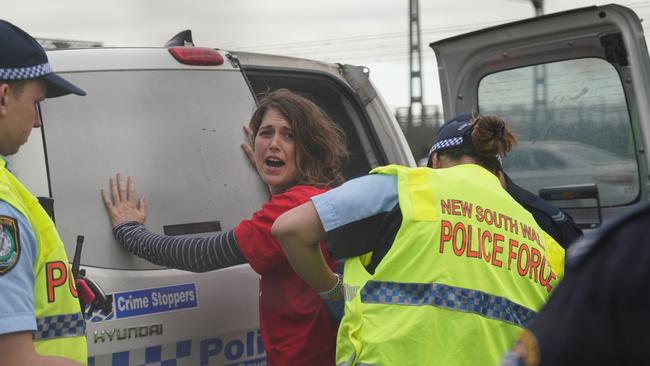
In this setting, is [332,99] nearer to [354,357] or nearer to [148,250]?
[148,250]

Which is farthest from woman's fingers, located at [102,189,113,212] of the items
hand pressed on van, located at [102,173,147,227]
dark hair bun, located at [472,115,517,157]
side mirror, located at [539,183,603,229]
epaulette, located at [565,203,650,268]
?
side mirror, located at [539,183,603,229]

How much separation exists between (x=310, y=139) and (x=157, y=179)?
0.54 meters

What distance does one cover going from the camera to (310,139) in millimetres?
3104

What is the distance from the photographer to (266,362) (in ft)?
10.1

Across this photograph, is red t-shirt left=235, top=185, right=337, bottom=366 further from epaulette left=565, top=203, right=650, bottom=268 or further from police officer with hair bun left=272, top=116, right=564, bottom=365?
epaulette left=565, top=203, right=650, bottom=268

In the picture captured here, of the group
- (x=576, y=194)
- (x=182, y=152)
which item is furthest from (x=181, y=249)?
(x=576, y=194)

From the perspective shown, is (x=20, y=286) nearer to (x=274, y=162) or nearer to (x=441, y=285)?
(x=441, y=285)

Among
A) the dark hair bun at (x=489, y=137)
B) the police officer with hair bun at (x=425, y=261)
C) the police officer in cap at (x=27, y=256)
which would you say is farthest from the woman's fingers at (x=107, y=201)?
the dark hair bun at (x=489, y=137)

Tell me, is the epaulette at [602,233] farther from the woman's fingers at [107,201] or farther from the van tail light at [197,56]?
the van tail light at [197,56]

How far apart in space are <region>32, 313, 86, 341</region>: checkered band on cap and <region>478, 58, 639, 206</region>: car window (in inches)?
127

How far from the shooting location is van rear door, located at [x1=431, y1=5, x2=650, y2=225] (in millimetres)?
4262

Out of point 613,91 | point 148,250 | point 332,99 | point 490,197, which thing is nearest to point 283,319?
point 148,250

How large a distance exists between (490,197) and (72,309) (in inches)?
45.1

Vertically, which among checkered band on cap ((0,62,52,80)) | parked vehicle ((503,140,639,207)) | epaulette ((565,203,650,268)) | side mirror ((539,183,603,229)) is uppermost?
checkered band on cap ((0,62,52,80))
